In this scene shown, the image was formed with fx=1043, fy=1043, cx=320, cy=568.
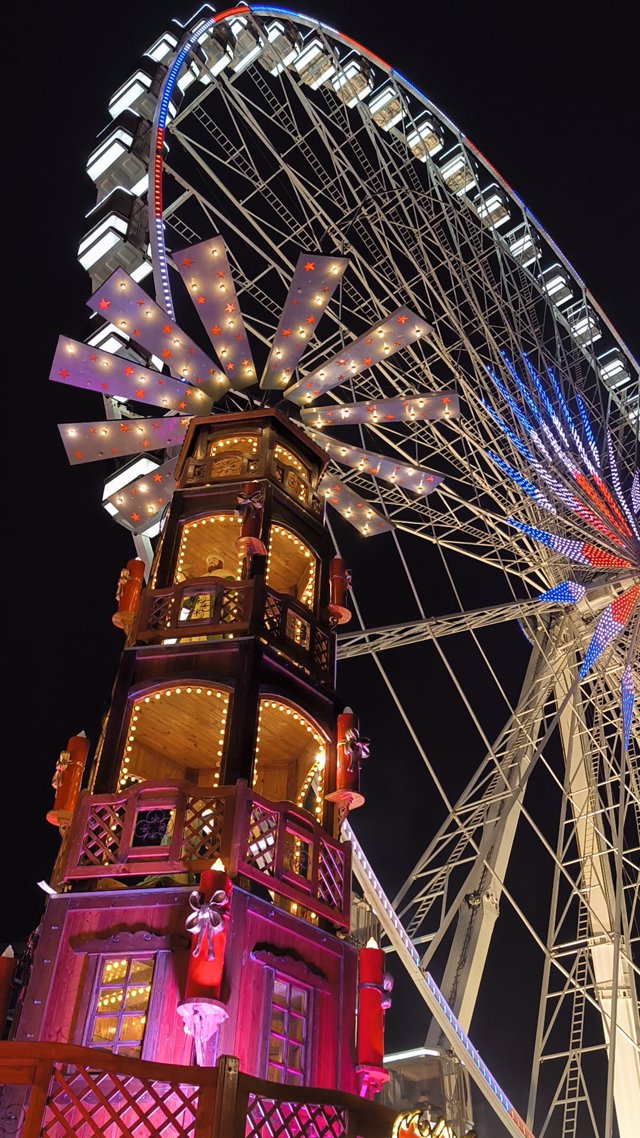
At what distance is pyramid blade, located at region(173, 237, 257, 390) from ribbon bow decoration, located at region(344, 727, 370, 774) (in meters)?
7.04

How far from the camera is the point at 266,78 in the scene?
960 inches

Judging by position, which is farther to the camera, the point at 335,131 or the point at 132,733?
the point at 335,131

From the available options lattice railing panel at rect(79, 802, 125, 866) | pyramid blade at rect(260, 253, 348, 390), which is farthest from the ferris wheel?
lattice railing panel at rect(79, 802, 125, 866)

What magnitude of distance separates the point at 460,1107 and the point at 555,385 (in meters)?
14.8

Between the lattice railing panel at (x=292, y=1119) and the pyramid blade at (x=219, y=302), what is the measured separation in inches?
463

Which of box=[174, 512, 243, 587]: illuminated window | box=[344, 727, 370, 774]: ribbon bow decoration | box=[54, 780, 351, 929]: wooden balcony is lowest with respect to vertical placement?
box=[54, 780, 351, 929]: wooden balcony

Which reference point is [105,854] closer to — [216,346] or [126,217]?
[216,346]

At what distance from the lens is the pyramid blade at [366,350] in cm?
1777

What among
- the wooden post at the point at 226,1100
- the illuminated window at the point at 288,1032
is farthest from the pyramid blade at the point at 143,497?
the wooden post at the point at 226,1100

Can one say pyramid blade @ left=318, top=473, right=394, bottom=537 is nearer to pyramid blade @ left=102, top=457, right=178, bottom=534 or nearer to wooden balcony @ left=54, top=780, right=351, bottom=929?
pyramid blade @ left=102, top=457, right=178, bottom=534

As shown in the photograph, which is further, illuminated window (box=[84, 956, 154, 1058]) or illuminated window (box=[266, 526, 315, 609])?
illuminated window (box=[266, 526, 315, 609])

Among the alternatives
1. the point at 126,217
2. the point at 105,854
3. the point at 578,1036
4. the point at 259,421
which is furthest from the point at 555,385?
the point at 105,854

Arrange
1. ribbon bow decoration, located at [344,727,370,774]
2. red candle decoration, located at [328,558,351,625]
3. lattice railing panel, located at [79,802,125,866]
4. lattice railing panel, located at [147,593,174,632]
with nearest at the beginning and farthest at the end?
lattice railing panel, located at [79,802,125,866] → ribbon bow decoration, located at [344,727,370,774] → lattice railing panel, located at [147,593,174,632] → red candle decoration, located at [328,558,351,625]

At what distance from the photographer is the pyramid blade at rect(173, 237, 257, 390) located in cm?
1725
